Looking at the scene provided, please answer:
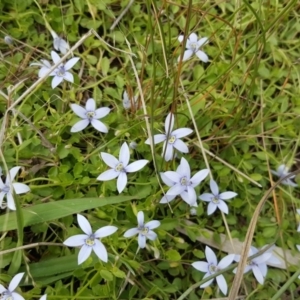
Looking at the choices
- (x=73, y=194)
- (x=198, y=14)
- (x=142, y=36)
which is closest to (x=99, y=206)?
(x=73, y=194)

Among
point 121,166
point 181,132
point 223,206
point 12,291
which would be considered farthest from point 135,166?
point 12,291

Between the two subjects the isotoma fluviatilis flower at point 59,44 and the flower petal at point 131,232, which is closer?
the flower petal at point 131,232

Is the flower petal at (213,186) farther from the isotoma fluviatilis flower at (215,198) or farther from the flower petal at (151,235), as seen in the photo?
the flower petal at (151,235)

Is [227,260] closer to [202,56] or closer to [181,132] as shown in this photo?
[181,132]

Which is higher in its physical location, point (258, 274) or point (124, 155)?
point (124, 155)

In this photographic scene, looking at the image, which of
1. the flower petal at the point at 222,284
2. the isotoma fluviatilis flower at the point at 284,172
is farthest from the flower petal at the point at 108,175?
the isotoma fluviatilis flower at the point at 284,172

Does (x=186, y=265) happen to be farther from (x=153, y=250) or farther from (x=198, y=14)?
(x=198, y=14)
